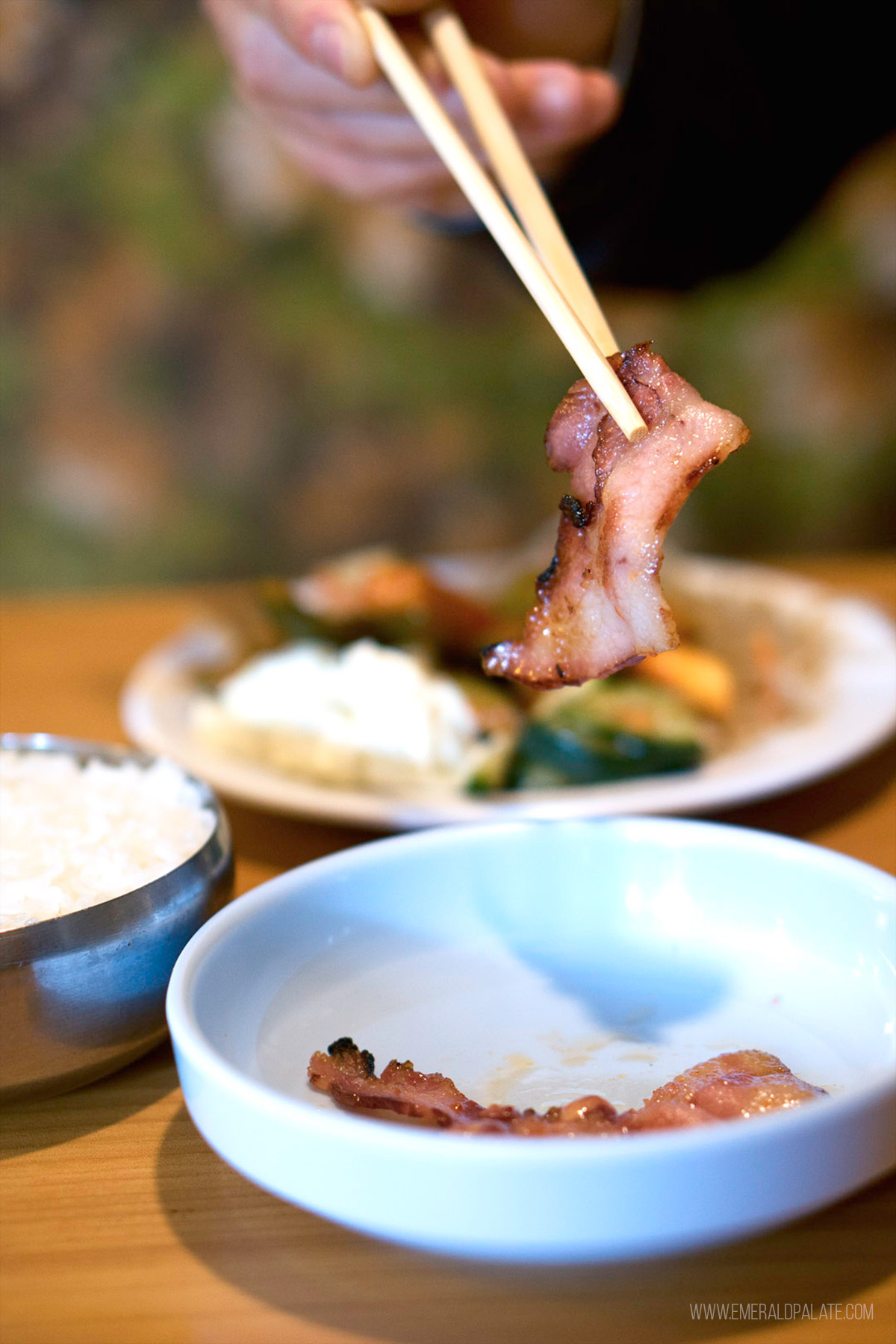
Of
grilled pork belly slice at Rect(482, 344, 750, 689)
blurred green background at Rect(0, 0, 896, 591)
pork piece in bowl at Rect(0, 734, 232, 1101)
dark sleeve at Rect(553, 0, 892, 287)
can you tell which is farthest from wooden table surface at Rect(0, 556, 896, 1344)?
blurred green background at Rect(0, 0, 896, 591)

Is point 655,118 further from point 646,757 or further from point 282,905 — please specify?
point 282,905

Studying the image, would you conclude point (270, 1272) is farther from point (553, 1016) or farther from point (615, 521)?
point (615, 521)

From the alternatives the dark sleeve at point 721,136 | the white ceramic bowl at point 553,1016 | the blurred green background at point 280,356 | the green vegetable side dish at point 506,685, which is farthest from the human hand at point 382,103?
the blurred green background at point 280,356

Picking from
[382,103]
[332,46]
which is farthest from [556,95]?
[332,46]

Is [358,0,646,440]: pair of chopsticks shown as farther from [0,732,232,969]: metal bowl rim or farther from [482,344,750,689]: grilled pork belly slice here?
[0,732,232,969]: metal bowl rim

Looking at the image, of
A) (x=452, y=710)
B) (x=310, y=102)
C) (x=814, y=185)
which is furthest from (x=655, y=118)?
(x=452, y=710)

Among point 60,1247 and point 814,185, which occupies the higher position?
point 60,1247

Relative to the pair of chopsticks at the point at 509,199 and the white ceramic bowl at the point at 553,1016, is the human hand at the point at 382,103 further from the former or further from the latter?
the white ceramic bowl at the point at 553,1016
